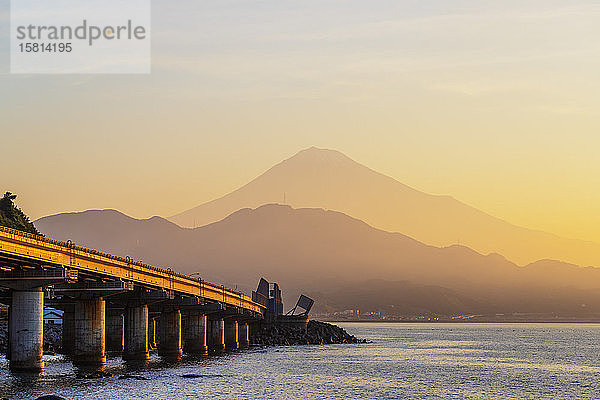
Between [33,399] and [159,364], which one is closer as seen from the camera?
[33,399]

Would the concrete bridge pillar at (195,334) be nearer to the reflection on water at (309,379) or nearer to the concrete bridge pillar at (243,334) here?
the reflection on water at (309,379)

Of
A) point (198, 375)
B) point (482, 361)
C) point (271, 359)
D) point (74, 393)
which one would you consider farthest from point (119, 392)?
point (482, 361)

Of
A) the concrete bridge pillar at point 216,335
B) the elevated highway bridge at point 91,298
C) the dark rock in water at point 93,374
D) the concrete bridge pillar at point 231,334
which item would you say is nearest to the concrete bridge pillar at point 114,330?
the elevated highway bridge at point 91,298

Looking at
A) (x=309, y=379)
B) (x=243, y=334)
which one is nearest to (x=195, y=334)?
(x=309, y=379)

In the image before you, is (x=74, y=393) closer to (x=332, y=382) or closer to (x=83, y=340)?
(x=83, y=340)

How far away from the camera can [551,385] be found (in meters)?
108

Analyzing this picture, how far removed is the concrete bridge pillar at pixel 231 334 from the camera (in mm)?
172750

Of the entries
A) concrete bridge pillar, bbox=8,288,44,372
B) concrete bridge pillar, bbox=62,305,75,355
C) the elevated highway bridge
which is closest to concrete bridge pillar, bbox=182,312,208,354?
the elevated highway bridge

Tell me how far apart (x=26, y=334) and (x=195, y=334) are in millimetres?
62784

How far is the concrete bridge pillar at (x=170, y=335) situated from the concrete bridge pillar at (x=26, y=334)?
47313 millimetres

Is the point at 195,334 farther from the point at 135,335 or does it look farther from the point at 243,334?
the point at 243,334

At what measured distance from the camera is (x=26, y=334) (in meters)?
82.5

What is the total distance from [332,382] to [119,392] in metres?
30.4

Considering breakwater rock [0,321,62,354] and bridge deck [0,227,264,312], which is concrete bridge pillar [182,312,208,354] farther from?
breakwater rock [0,321,62,354]
